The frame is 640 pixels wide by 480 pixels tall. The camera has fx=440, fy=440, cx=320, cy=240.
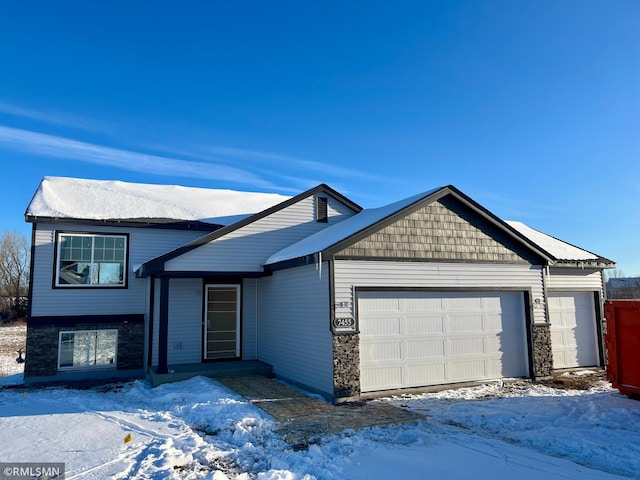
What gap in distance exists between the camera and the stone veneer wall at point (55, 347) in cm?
1227

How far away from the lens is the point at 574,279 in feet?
42.6

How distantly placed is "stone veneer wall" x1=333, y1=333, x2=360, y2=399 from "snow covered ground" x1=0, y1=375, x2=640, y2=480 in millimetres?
935

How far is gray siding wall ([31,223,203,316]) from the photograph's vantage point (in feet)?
41.2

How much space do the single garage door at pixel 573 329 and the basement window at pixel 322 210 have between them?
272 inches

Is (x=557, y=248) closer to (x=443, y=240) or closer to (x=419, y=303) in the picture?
(x=443, y=240)

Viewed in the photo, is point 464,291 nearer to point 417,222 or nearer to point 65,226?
point 417,222

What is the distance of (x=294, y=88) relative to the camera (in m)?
14.5

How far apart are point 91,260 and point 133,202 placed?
2.39m

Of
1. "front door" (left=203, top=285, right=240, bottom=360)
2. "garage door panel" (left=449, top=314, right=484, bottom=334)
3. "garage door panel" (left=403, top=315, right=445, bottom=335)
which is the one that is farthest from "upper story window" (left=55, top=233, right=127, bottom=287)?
"garage door panel" (left=449, top=314, right=484, bottom=334)

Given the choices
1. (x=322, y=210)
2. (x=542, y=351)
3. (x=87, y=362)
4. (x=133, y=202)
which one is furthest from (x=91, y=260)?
(x=542, y=351)

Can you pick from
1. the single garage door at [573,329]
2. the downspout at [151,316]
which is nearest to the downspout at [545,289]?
the single garage door at [573,329]

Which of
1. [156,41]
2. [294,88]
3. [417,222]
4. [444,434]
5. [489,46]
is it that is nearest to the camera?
[444,434]

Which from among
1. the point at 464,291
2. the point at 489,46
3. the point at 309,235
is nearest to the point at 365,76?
the point at 489,46

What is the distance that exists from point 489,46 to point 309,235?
23.5 ft
